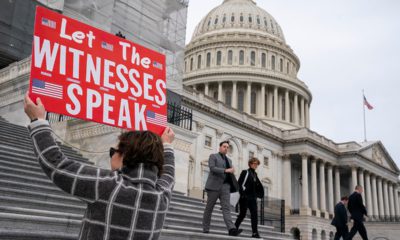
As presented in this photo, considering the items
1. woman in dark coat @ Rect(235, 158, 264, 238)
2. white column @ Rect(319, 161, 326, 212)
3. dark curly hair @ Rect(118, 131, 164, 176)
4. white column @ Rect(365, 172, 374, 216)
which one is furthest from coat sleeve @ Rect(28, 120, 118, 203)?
white column @ Rect(365, 172, 374, 216)

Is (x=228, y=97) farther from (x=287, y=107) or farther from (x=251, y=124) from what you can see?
(x=251, y=124)

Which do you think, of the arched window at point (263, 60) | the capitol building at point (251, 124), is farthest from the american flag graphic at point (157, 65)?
the arched window at point (263, 60)

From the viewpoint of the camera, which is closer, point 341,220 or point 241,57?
point 341,220

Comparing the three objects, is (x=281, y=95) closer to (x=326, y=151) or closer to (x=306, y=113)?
(x=306, y=113)

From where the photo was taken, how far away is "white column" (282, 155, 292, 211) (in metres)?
51.2

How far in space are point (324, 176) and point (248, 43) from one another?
2696 cm

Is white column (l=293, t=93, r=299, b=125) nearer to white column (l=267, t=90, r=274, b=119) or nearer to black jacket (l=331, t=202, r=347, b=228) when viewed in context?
white column (l=267, t=90, r=274, b=119)

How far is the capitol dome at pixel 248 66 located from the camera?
6638 cm

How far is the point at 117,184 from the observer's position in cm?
271

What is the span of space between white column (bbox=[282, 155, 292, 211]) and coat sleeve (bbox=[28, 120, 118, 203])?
50314mm

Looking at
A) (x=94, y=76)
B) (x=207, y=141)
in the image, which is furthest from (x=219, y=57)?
(x=94, y=76)

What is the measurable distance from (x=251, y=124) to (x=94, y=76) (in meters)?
43.5

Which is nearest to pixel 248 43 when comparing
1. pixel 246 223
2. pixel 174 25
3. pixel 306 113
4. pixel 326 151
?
pixel 306 113

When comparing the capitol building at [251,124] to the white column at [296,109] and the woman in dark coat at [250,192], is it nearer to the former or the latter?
the white column at [296,109]
